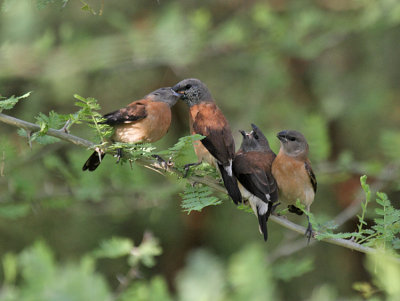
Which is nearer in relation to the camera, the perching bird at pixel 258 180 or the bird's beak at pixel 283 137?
the perching bird at pixel 258 180

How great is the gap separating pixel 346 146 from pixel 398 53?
83.5 inches

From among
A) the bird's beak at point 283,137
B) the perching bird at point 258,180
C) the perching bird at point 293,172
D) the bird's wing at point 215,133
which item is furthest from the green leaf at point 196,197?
the bird's beak at point 283,137

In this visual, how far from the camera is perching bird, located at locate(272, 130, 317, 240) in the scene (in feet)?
16.4

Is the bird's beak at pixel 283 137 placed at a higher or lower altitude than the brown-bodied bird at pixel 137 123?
lower

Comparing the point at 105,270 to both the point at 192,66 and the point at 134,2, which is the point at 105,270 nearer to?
the point at 192,66

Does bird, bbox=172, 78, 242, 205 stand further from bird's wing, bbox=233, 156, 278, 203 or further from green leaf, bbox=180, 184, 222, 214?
green leaf, bbox=180, 184, 222, 214

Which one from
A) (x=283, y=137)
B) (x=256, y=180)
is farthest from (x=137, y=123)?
(x=283, y=137)

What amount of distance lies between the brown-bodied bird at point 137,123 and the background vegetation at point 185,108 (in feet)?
3.10

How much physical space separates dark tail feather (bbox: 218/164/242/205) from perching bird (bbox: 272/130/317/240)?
66 centimetres

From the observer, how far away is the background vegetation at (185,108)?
651cm

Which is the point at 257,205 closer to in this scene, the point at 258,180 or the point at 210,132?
the point at 258,180

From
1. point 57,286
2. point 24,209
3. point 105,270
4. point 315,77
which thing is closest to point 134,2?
point 315,77

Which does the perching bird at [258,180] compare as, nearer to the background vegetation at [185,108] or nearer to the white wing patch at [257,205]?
the white wing patch at [257,205]

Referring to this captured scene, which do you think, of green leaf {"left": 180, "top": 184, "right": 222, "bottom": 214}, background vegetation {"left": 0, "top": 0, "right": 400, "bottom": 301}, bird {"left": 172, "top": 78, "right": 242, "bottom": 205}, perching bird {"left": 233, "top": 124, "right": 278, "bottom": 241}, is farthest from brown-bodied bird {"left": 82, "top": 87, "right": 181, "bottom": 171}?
green leaf {"left": 180, "top": 184, "right": 222, "bottom": 214}
